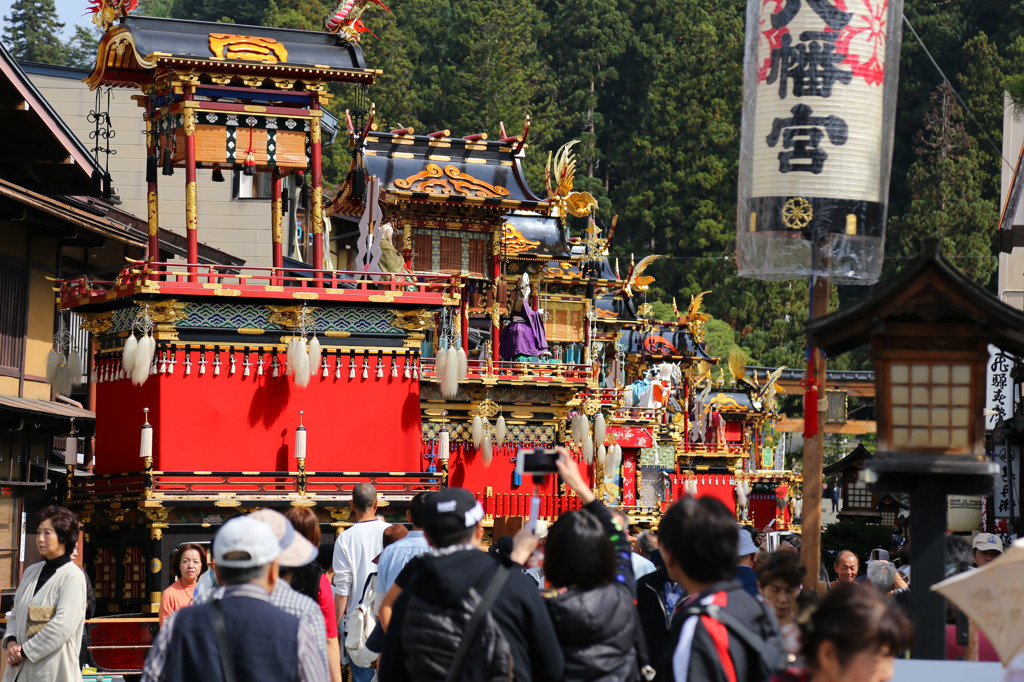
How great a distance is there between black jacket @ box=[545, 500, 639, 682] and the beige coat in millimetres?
4525

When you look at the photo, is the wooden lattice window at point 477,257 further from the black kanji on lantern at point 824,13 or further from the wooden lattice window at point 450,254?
the black kanji on lantern at point 824,13

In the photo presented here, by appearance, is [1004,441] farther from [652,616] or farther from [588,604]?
[588,604]

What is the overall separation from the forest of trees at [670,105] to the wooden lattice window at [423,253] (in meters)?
38.4

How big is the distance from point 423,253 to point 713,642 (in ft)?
86.8

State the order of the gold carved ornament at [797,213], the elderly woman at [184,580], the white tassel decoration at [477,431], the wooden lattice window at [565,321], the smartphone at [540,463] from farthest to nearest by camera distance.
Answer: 1. the wooden lattice window at [565,321]
2. the white tassel decoration at [477,431]
3. the elderly woman at [184,580]
4. the gold carved ornament at [797,213]
5. the smartphone at [540,463]

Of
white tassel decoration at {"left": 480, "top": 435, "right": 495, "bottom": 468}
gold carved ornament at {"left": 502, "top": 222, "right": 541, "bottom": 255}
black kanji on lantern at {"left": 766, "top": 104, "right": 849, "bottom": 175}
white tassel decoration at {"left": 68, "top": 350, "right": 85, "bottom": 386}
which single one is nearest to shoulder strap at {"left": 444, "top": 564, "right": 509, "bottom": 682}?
black kanji on lantern at {"left": 766, "top": 104, "right": 849, "bottom": 175}

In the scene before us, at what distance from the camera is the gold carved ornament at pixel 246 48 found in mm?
22844

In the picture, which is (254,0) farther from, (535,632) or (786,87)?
(535,632)

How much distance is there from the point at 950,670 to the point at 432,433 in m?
24.9

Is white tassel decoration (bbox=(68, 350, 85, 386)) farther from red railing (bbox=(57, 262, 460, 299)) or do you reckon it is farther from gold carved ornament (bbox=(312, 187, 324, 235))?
gold carved ornament (bbox=(312, 187, 324, 235))

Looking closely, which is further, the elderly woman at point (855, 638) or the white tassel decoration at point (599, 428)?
the white tassel decoration at point (599, 428)

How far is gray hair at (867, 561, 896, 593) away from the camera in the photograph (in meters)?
10.9

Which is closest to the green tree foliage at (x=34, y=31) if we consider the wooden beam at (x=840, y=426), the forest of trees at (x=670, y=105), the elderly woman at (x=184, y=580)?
the forest of trees at (x=670, y=105)

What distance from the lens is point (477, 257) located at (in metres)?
32.7
